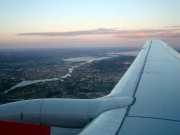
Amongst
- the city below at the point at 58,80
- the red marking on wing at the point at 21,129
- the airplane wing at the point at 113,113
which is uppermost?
the airplane wing at the point at 113,113

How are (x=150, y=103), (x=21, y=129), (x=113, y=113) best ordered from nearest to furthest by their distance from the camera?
(x=113, y=113), (x=150, y=103), (x=21, y=129)

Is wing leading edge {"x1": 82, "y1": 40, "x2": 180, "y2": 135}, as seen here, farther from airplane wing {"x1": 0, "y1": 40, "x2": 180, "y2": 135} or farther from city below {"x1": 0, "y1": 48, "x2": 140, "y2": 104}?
city below {"x1": 0, "y1": 48, "x2": 140, "y2": 104}

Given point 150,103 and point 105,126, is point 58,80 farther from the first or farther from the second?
point 105,126

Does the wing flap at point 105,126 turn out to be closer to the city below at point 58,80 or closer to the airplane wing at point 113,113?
the airplane wing at point 113,113

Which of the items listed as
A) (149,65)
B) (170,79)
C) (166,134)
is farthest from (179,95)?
(149,65)

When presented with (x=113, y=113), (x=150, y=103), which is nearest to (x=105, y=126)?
(x=113, y=113)

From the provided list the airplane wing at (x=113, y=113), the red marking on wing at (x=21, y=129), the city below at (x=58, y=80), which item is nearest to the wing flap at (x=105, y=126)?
the airplane wing at (x=113, y=113)

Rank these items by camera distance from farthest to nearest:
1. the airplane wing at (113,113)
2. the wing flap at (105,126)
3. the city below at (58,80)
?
the city below at (58,80) → the airplane wing at (113,113) → the wing flap at (105,126)
